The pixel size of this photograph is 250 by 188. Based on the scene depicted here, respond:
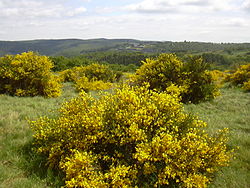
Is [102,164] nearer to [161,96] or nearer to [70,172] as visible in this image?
[70,172]

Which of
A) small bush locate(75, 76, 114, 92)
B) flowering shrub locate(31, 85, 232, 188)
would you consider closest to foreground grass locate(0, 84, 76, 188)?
flowering shrub locate(31, 85, 232, 188)

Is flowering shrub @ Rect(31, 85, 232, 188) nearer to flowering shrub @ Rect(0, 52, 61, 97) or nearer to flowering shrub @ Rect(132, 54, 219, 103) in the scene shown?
flowering shrub @ Rect(132, 54, 219, 103)

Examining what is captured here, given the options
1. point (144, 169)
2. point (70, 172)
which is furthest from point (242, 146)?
point (70, 172)

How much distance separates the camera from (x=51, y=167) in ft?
12.9

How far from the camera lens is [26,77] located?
10.7 metres

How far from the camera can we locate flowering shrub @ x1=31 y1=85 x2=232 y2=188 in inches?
130

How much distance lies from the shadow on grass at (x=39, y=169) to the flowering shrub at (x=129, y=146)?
0.17 metres

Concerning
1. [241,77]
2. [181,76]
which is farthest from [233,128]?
[241,77]

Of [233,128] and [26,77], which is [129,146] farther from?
[26,77]

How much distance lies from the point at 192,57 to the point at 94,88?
6363 mm

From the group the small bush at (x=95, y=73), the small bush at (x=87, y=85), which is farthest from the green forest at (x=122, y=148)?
the small bush at (x=95, y=73)

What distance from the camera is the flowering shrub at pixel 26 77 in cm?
1041

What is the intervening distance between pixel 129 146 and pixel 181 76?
306 inches

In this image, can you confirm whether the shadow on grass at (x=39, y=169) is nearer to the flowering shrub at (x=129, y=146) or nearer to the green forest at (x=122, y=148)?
the green forest at (x=122, y=148)
